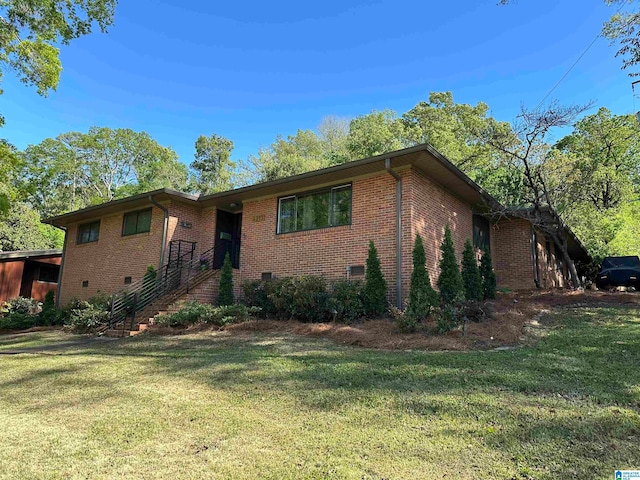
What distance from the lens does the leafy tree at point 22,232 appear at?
2962 centimetres

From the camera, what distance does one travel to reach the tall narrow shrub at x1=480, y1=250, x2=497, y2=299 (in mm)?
11914

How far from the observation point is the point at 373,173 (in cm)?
1028

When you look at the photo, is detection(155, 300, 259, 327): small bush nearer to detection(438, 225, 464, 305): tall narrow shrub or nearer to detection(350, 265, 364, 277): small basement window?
detection(350, 265, 364, 277): small basement window

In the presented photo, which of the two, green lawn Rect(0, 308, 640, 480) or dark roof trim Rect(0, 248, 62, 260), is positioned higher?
dark roof trim Rect(0, 248, 62, 260)

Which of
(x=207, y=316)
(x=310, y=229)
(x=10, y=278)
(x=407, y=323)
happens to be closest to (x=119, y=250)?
(x=207, y=316)

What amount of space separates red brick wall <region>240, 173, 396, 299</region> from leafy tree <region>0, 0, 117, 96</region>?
24.1 ft

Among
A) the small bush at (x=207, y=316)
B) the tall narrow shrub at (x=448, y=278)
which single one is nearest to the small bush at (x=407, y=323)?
the tall narrow shrub at (x=448, y=278)

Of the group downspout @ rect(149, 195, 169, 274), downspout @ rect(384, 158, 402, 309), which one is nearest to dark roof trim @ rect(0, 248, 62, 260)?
downspout @ rect(149, 195, 169, 274)

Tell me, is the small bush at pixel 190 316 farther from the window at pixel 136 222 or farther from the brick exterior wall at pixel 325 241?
the window at pixel 136 222

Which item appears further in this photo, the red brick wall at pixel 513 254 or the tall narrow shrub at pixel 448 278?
the red brick wall at pixel 513 254

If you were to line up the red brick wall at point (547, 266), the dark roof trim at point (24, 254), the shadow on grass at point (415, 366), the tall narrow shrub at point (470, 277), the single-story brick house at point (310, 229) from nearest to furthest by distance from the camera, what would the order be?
the shadow on grass at point (415, 366) → the single-story brick house at point (310, 229) → the tall narrow shrub at point (470, 277) → the red brick wall at point (547, 266) → the dark roof trim at point (24, 254)

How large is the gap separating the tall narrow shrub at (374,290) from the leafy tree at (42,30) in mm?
10743

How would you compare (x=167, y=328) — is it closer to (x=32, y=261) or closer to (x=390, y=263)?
(x=390, y=263)

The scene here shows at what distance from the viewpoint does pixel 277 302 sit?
9727 mm
